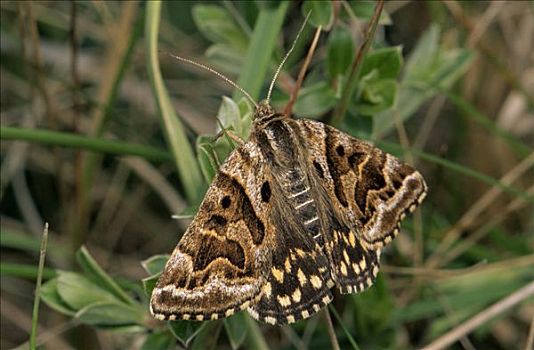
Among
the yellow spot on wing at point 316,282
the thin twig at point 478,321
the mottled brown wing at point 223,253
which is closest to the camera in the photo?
the mottled brown wing at point 223,253

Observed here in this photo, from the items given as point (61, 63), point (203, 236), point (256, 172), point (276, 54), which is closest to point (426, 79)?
point (276, 54)

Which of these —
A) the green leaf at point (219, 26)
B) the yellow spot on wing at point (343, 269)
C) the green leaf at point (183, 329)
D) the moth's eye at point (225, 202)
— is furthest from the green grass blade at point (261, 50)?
the green leaf at point (183, 329)

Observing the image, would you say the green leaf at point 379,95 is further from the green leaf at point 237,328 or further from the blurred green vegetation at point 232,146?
the green leaf at point 237,328

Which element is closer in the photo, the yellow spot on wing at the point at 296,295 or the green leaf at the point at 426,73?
the yellow spot on wing at the point at 296,295

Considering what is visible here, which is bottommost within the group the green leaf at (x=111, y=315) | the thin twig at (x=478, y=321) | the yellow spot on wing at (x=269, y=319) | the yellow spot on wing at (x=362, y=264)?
the thin twig at (x=478, y=321)

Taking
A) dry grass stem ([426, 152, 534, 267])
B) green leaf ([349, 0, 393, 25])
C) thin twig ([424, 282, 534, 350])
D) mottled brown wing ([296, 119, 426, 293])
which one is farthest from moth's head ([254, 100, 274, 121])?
dry grass stem ([426, 152, 534, 267])

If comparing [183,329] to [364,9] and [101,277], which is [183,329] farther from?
[364,9]

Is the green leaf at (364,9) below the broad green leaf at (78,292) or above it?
above
